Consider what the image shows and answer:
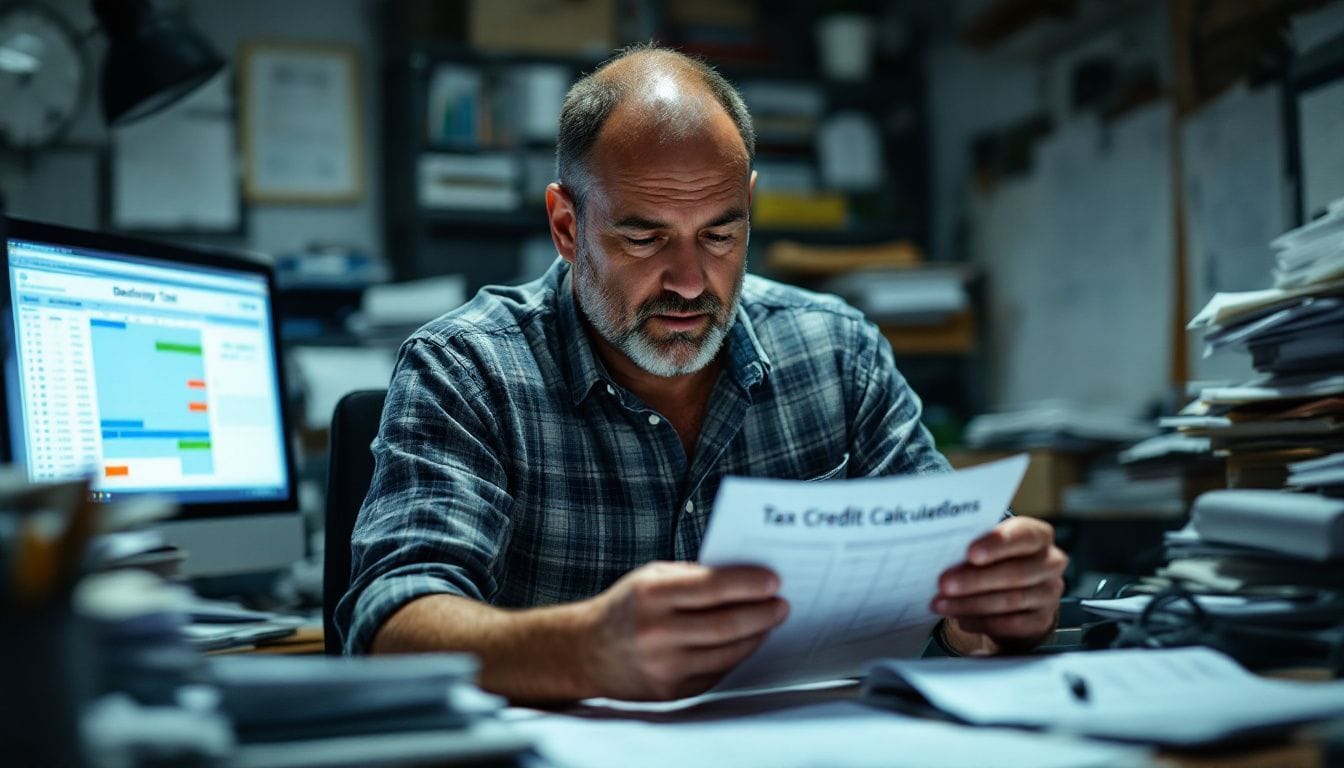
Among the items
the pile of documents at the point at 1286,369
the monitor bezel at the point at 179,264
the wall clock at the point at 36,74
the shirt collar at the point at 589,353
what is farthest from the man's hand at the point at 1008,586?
the wall clock at the point at 36,74

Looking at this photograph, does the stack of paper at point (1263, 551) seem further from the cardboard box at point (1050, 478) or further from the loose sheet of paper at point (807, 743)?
the cardboard box at point (1050, 478)

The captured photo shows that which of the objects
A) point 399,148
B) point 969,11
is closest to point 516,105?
point 399,148

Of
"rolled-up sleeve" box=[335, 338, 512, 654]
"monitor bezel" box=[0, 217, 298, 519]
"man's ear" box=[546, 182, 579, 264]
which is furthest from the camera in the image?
"man's ear" box=[546, 182, 579, 264]

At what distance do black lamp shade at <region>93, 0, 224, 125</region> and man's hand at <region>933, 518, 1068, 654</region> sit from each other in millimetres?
1692

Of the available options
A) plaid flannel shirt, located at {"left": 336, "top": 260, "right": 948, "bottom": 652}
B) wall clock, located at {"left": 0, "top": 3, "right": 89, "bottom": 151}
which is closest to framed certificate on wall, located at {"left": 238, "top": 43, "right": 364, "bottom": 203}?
wall clock, located at {"left": 0, "top": 3, "right": 89, "bottom": 151}

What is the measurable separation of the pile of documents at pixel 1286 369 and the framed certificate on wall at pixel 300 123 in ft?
8.93

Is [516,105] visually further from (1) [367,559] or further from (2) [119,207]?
(1) [367,559]

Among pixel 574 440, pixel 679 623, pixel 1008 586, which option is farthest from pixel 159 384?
pixel 1008 586

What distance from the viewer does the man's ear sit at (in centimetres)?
138

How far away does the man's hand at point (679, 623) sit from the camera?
2.45 feet

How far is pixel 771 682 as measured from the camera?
0.85 meters

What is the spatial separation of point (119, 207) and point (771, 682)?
2.87m

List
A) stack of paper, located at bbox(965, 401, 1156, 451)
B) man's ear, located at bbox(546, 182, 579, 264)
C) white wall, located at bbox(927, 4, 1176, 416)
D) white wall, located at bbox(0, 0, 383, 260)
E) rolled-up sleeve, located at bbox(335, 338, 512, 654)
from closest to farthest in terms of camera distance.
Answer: rolled-up sleeve, located at bbox(335, 338, 512, 654), man's ear, located at bbox(546, 182, 579, 264), stack of paper, located at bbox(965, 401, 1156, 451), white wall, located at bbox(927, 4, 1176, 416), white wall, located at bbox(0, 0, 383, 260)

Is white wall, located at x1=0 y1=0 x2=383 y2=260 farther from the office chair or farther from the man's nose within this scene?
the man's nose
